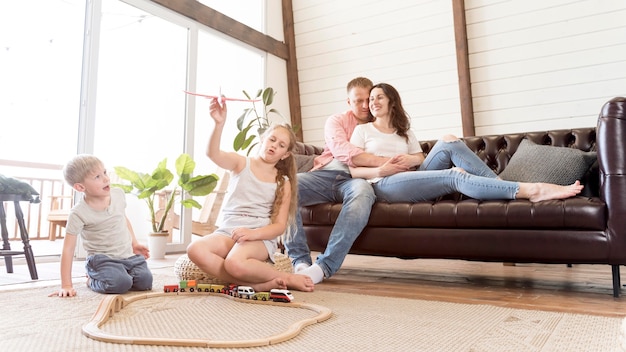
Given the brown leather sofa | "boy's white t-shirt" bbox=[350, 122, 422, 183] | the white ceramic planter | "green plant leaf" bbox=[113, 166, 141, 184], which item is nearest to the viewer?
the brown leather sofa

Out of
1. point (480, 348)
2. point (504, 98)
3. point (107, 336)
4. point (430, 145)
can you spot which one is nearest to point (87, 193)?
point (107, 336)

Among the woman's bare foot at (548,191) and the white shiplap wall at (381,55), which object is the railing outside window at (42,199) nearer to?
the white shiplap wall at (381,55)

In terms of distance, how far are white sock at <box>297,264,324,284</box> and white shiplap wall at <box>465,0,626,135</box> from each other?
285 cm

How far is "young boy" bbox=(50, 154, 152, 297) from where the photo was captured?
1734 millimetres

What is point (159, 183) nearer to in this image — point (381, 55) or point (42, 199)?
point (381, 55)

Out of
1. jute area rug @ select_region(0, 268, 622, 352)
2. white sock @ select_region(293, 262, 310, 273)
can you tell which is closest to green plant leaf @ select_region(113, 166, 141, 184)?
white sock @ select_region(293, 262, 310, 273)

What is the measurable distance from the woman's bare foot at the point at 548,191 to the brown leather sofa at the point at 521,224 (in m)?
0.03

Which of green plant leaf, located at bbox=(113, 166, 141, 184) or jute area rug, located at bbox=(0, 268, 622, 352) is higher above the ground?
green plant leaf, located at bbox=(113, 166, 141, 184)

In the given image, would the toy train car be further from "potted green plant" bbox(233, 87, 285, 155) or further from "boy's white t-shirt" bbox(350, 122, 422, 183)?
"potted green plant" bbox(233, 87, 285, 155)

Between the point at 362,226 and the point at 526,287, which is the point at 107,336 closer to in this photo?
the point at 362,226

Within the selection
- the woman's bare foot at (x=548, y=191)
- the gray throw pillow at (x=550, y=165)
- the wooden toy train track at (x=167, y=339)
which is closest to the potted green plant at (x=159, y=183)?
the wooden toy train track at (x=167, y=339)

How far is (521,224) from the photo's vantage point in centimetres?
185

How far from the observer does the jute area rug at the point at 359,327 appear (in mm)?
1007

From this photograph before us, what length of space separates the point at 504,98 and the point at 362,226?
2.70m
